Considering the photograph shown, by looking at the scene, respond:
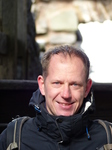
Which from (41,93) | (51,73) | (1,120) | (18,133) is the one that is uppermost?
(51,73)

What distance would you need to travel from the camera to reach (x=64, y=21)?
66.5 ft

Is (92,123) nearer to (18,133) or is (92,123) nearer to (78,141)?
(78,141)

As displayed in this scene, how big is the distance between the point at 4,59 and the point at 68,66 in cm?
276

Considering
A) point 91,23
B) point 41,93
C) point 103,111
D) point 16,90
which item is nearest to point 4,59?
point 16,90

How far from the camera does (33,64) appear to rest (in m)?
6.32

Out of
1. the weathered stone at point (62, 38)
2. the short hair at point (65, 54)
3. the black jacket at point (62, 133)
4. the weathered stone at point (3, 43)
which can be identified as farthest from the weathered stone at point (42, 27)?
the black jacket at point (62, 133)

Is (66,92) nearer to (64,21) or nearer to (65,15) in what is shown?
(65,15)

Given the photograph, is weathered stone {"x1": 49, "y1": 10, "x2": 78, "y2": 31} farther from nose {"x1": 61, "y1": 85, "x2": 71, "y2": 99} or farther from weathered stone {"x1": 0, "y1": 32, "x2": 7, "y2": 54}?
nose {"x1": 61, "y1": 85, "x2": 71, "y2": 99}

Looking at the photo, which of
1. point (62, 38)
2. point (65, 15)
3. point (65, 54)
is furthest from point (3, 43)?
point (65, 15)

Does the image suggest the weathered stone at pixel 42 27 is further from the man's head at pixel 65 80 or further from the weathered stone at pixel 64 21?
the man's head at pixel 65 80

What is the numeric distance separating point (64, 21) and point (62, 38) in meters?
1.80

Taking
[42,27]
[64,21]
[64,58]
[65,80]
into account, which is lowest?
[65,80]

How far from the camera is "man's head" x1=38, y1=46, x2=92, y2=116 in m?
1.97

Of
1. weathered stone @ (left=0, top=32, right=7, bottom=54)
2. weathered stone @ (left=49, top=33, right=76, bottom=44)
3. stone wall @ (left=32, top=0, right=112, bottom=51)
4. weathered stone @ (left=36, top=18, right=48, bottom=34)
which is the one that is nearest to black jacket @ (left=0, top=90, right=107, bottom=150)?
weathered stone @ (left=0, top=32, right=7, bottom=54)
